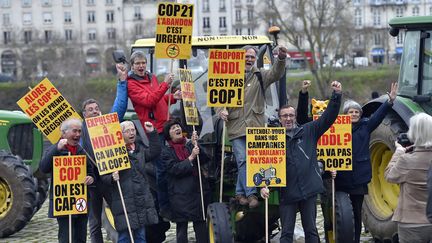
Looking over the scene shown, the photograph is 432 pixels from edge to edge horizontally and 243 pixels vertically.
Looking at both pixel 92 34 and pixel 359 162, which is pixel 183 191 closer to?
pixel 359 162

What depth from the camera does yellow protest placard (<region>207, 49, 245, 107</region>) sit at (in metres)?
11.0

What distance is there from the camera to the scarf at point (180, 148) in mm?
11375

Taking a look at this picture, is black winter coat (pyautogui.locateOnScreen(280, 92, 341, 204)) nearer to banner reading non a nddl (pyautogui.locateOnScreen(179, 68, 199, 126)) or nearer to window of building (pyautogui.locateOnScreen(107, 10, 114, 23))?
banner reading non a nddl (pyautogui.locateOnScreen(179, 68, 199, 126))

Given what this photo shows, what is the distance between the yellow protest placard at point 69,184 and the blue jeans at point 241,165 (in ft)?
5.46

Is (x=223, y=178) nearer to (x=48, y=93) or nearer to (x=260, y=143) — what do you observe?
(x=260, y=143)

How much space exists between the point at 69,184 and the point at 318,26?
48577mm

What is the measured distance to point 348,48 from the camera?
61906 millimetres

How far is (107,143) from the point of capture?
10.5m

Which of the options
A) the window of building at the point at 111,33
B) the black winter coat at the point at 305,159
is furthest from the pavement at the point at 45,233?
the window of building at the point at 111,33

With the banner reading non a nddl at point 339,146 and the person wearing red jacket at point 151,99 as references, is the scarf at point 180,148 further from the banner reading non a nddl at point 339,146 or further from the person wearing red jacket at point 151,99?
the banner reading non a nddl at point 339,146

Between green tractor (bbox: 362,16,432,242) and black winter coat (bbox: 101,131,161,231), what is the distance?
126 inches

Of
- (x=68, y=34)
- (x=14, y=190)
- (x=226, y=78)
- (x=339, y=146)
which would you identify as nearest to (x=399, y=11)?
(x=68, y=34)

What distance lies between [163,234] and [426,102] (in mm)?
3618

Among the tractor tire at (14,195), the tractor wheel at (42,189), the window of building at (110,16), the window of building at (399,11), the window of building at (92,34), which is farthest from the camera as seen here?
the window of building at (110,16)
